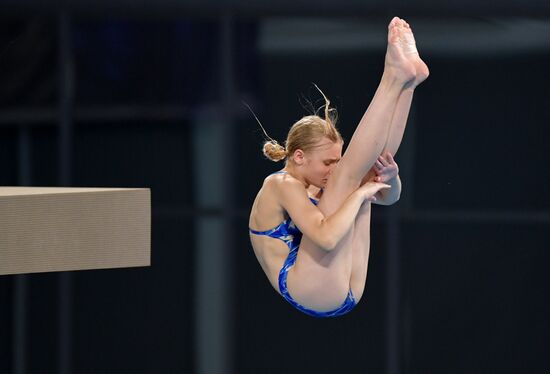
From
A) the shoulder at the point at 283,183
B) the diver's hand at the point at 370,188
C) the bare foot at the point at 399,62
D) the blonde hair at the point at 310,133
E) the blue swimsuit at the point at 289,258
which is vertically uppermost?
the bare foot at the point at 399,62

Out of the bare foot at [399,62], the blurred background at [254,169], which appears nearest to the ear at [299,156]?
the bare foot at [399,62]

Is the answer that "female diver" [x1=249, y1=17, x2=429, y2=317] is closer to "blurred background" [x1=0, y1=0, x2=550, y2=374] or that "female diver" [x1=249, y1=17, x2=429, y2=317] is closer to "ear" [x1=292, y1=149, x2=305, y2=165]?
"ear" [x1=292, y1=149, x2=305, y2=165]

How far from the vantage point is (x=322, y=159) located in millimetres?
3184

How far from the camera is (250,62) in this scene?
5320mm

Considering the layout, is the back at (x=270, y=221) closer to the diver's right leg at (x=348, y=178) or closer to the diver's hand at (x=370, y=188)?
the diver's right leg at (x=348, y=178)

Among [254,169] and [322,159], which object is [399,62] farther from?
[254,169]

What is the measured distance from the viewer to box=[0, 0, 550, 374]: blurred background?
519 centimetres

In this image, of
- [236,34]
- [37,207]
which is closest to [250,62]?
[236,34]

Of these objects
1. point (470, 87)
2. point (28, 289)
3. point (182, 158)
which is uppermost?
point (470, 87)

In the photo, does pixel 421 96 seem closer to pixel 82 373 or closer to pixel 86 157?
pixel 86 157

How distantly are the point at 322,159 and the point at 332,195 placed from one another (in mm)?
226

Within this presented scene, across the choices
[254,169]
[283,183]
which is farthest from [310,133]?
[254,169]

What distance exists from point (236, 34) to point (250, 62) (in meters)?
0.17

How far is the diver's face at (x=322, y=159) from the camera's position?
3180 mm
